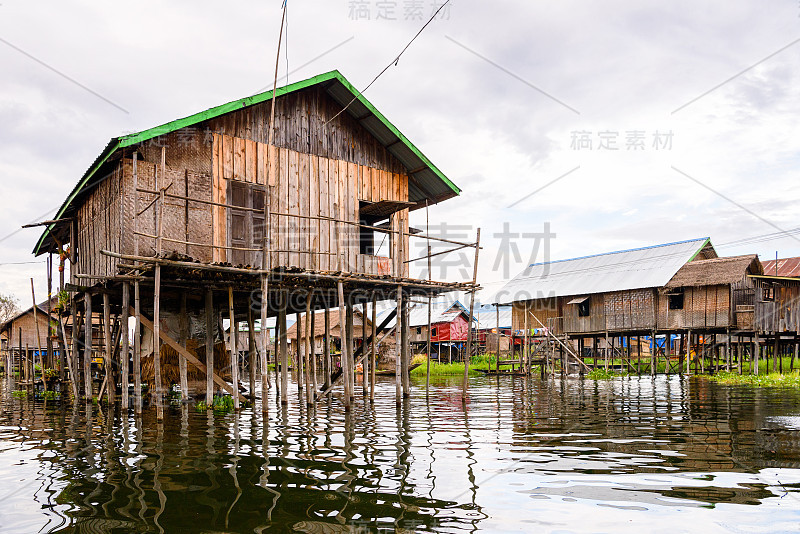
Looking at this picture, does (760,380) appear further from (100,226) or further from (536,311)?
(100,226)

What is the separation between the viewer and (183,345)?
1603cm

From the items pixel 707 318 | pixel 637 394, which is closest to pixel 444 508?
pixel 637 394

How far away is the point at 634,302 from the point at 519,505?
2975cm

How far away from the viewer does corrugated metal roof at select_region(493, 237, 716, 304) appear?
33.1 m

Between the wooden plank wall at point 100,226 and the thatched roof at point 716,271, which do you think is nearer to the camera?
the wooden plank wall at point 100,226

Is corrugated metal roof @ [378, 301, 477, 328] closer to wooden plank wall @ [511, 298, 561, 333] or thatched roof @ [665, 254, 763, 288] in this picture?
wooden plank wall @ [511, 298, 561, 333]

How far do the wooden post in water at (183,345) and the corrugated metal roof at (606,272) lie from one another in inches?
931

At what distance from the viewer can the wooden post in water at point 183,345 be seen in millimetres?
14820

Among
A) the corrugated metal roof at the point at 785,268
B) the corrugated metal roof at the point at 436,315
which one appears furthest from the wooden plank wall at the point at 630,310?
the corrugated metal roof at the point at 436,315

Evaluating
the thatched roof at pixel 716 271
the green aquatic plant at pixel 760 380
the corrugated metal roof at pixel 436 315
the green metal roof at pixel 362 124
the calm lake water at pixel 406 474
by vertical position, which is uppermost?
the green metal roof at pixel 362 124

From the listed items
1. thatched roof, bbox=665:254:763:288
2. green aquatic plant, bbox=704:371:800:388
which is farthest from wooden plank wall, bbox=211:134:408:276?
thatched roof, bbox=665:254:763:288

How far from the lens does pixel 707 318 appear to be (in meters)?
31.1

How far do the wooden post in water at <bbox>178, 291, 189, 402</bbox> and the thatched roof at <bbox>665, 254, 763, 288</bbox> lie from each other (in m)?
23.8

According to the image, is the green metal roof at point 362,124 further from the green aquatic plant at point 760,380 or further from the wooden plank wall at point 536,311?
the wooden plank wall at point 536,311
